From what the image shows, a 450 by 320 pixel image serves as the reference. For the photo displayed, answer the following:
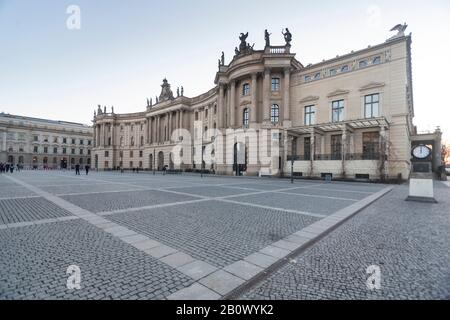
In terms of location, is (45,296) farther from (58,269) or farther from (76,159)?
(76,159)

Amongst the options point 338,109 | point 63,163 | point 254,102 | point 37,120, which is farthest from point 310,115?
point 37,120

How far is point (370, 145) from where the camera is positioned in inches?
1059

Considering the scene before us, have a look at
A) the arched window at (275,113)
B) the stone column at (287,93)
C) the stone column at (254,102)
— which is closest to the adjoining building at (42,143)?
the stone column at (254,102)

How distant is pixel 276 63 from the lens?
33.0 meters

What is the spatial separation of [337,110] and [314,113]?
3061 mm

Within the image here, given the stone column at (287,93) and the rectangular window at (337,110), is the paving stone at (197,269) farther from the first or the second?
the stone column at (287,93)

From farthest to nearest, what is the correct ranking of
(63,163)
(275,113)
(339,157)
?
1. (63,163)
2. (275,113)
3. (339,157)

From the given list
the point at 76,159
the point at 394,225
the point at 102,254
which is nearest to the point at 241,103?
the point at 394,225

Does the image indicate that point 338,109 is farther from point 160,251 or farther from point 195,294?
point 195,294

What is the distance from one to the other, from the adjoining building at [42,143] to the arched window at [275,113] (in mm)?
73630

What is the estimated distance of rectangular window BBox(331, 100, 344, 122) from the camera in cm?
2959

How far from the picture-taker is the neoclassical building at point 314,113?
25078 mm

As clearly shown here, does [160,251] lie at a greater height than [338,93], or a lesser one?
lesser
